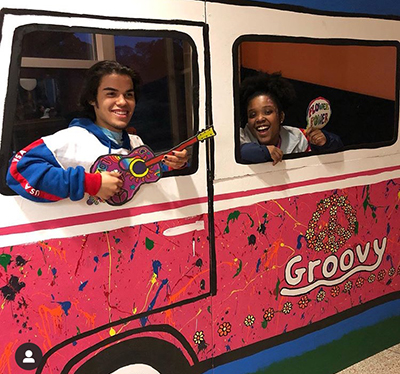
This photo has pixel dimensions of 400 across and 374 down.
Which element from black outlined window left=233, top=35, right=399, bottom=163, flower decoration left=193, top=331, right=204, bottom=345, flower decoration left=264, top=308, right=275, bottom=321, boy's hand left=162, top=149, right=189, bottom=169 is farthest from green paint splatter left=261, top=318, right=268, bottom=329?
boy's hand left=162, top=149, right=189, bottom=169

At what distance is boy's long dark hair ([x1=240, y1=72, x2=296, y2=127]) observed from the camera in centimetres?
172

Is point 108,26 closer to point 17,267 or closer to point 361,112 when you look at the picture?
point 17,267

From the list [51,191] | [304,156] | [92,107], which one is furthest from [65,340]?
[304,156]

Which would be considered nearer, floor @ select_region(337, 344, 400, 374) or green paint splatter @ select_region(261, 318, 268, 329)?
green paint splatter @ select_region(261, 318, 268, 329)

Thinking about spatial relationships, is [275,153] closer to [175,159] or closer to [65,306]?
[175,159]

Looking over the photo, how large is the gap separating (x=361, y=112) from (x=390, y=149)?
240 millimetres

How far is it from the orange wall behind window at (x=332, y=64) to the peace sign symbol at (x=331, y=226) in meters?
0.52

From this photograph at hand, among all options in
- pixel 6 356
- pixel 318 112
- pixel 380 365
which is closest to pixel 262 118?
pixel 318 112

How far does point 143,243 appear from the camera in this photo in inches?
60.5

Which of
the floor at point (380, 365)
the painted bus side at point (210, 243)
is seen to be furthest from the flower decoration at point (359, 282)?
the floor at point (380, 365)

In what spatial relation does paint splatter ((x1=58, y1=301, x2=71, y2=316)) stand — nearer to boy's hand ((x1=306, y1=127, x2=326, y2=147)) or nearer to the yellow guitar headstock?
the yellow guitar headstock

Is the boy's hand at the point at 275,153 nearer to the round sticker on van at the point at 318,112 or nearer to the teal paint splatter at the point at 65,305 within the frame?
the round sticker on van at the point at 318,112

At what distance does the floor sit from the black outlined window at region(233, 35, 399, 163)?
1.07 metres

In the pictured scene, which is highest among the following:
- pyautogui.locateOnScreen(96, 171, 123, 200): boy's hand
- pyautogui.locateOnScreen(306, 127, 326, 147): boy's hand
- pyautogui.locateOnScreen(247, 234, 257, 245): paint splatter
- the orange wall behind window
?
the orange wall behind window
